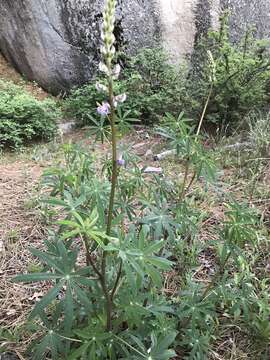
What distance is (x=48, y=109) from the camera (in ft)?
15.1

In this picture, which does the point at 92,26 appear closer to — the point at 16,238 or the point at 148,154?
the point at 148,154

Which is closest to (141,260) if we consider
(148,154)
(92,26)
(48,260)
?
(48,260)

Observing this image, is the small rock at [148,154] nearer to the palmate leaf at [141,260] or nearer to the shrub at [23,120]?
the shrub at [23,120]

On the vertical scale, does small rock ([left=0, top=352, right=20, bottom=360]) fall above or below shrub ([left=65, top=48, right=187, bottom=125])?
below

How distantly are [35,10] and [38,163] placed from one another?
2342 mm

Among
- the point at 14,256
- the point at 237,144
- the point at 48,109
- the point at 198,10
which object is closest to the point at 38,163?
the point at 48,109

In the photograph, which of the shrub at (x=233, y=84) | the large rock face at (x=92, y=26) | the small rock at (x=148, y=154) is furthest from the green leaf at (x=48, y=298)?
the large rock face at (x=92, y=26)

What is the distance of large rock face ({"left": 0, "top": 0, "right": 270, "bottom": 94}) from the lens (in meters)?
5.05

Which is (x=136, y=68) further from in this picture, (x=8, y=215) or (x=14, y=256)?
(x=14, y=256)

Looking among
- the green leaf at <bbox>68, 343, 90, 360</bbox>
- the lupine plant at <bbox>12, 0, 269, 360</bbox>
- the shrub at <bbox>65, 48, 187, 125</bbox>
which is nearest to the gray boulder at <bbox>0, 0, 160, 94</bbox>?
the shrub at <bbox>65, 48, 187, 125</bbox>

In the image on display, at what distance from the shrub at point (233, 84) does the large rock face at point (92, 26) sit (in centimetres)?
85

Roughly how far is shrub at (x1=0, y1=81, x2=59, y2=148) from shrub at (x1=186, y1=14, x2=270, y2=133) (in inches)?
57.8

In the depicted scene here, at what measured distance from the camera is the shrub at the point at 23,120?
4.23 meters

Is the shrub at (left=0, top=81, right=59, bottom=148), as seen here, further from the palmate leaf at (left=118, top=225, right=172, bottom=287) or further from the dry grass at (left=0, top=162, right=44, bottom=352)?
the palmate leaf at (left=118, top=225, right=172, bottom=287)
